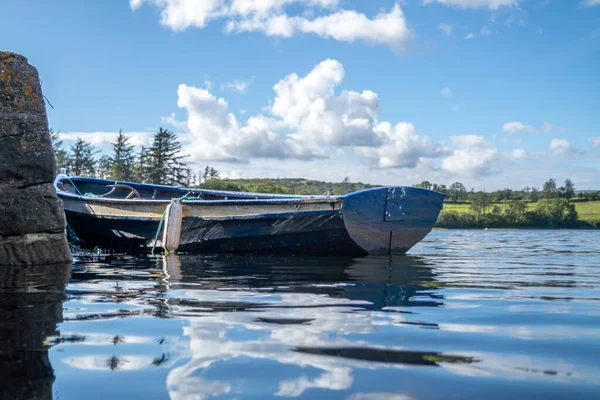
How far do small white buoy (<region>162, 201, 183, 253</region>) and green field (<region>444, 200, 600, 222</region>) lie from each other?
81408 millimetres

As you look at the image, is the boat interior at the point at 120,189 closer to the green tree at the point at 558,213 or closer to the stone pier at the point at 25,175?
the stone pier at the point at 25,175

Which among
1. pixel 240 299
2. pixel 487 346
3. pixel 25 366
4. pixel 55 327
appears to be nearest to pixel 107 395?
pixel 25 366

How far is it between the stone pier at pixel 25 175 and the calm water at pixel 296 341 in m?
2.41

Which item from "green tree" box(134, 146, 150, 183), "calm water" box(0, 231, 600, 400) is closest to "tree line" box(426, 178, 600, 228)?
"green tree" box(134, 146, 150, 183)

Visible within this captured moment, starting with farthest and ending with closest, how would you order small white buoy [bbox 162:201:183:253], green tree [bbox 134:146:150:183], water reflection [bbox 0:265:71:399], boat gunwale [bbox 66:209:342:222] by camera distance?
Answer: green tree [bbox 134:146:150:183]
small white buoy [bbox 162:201:183:253]
boat gunwale [bbox 66:209:342:222]
water reflection [bbox 0:265:71:399]

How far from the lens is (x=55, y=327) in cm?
310

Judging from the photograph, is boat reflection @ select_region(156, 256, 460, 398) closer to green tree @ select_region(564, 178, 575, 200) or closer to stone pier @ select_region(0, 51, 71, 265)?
stone pier @ select_region(0, 51, 71, 265)

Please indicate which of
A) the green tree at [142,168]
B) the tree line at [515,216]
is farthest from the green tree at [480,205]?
the green tree at [142,168]

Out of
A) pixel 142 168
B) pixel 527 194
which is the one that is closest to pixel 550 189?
pixel 527 194

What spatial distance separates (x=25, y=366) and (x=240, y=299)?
85.4 inches

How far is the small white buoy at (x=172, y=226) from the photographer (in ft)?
34.3

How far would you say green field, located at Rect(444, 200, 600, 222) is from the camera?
84.3m

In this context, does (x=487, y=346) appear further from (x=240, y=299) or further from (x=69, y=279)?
(x=69, y=279)

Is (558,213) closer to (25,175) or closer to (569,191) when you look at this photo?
(569,191)
